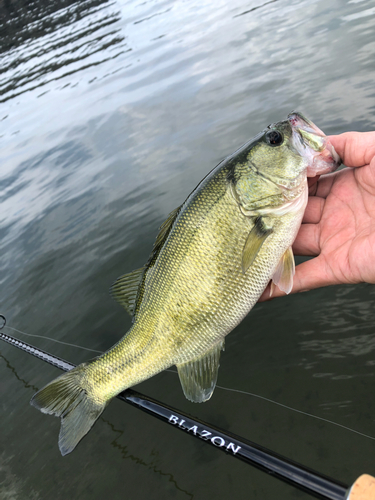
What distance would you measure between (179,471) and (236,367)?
1.05 m

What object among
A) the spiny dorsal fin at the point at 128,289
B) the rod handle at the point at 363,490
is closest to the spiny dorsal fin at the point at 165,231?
the spiny dorsal fin at the point at 128,289

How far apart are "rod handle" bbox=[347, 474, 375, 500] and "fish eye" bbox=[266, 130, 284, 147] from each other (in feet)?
5.87

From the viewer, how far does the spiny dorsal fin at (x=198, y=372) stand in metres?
2.50

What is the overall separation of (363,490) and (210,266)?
4.29 feet

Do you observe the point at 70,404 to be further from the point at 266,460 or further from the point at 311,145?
the point at 311,145

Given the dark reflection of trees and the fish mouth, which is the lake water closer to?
the dark reflection of trees

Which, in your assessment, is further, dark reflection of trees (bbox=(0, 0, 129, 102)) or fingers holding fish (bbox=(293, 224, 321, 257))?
dark reflection of trees (bbox=(0, 0, 129, 102))

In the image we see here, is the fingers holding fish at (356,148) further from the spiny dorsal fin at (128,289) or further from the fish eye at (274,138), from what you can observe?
the spiny dorsal fin at (128,289)

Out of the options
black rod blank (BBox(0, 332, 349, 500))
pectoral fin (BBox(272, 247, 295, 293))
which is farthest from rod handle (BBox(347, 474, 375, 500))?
pectoral fin (BBox(272, 247, 295, 293))

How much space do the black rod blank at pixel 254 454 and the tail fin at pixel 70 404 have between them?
0.33 meters

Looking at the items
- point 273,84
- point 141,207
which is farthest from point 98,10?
point 141,207

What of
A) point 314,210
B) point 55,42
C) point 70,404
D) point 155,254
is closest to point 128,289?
point 155,254

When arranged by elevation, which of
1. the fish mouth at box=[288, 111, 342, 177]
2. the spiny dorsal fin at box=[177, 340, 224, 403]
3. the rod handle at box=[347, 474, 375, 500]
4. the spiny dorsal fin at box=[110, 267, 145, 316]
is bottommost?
the spiny dorsal fin at box=[177, 340, 224, 403]

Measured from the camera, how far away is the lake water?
315 cm
